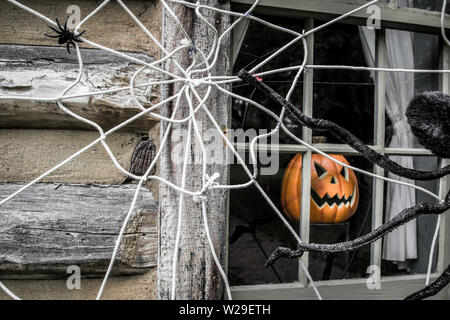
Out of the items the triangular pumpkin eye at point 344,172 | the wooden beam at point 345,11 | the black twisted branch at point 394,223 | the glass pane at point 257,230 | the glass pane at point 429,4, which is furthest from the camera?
the glass pane at point 257,230

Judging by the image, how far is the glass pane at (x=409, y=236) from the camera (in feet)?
3.40

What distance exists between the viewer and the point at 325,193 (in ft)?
3.46

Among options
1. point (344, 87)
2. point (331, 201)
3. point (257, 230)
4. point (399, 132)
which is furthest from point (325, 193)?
point (257, 230)

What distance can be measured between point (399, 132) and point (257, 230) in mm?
1238

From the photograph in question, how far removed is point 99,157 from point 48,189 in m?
0.12

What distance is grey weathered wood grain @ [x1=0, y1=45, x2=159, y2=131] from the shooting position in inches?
26.0

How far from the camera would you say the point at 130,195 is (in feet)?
2.34

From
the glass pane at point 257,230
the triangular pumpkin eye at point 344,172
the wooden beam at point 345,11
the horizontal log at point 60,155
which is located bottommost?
the glass pane at point 257,230

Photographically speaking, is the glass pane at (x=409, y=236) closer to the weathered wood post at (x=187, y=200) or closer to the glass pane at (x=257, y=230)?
the glass pane at (x=257, y=230)

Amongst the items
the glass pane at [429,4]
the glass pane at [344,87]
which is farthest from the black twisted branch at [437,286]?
the glass pane at [344,87]

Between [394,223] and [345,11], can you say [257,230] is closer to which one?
[345,11]
